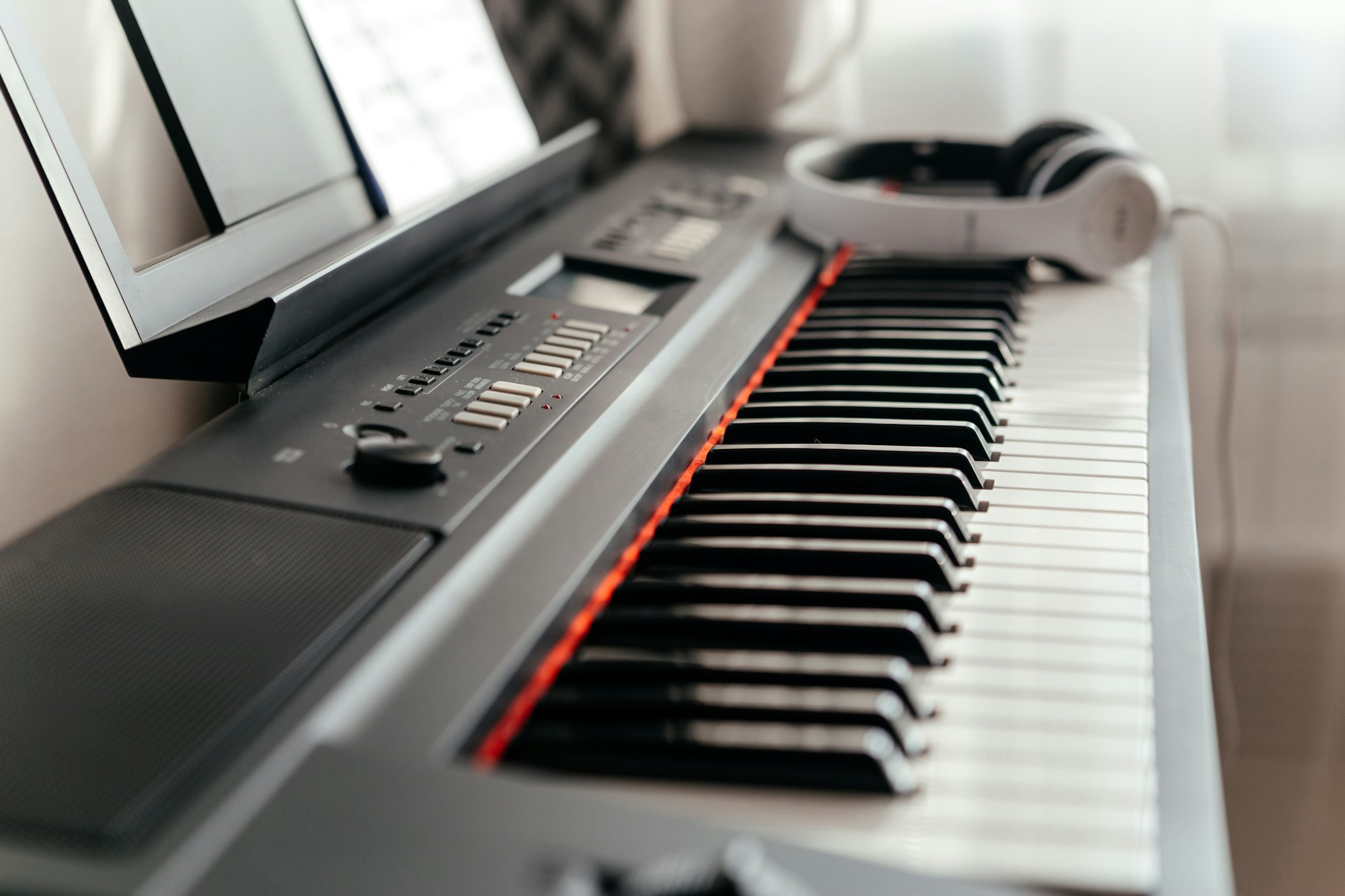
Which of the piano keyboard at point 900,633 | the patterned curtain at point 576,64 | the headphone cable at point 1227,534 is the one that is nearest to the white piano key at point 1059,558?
the piano keyboard at point 900,633

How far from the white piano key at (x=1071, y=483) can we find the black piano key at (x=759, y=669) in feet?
0.79

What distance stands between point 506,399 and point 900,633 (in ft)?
1.05

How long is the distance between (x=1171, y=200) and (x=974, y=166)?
11.4 inches

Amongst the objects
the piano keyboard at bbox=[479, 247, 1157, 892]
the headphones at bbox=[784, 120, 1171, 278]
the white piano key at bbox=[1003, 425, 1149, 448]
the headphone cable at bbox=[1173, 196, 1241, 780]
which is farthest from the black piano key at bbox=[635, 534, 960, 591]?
the headphone cable at bbox=[1173, 196, 1241, 780]

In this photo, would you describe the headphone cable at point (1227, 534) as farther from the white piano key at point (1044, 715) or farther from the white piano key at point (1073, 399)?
the white piano key at point (1044, 715)

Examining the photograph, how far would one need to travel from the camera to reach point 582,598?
603 millimetres

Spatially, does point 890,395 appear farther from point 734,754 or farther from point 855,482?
point 734,754

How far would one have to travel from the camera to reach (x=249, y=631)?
55 cm

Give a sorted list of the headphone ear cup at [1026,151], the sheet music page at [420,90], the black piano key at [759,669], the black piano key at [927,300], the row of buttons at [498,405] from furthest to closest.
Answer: the headphone ear cup at [1026,151], the black piano key at [927,300], the sheet music page at [420,90], the row of buttons at [498,405], the black piano key at [759,669]

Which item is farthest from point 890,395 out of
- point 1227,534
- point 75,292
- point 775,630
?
point 1227,534

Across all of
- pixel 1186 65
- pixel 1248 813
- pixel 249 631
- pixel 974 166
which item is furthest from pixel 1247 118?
pixel 249 631

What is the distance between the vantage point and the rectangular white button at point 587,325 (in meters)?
0.90

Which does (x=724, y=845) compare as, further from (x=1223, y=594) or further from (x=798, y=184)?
(x=1223, y=594)

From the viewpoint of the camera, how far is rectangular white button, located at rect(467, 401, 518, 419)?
749 mm
